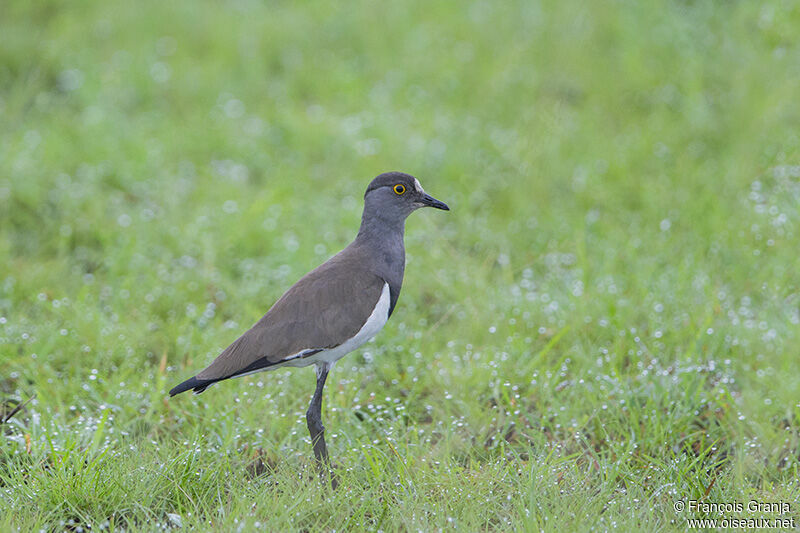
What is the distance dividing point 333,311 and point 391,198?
788 millimetres

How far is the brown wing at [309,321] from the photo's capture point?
436 centimetres

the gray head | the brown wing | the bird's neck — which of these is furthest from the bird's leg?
the gray head

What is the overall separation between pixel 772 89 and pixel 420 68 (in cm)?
377

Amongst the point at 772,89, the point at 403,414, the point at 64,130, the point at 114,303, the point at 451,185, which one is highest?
the point at 64,130

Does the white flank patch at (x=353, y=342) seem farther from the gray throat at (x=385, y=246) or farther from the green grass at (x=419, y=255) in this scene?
the green grass at (x=419, y=255)

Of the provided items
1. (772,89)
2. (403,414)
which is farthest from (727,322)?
(772,89)

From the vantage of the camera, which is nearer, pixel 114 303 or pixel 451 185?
pixel 114 303

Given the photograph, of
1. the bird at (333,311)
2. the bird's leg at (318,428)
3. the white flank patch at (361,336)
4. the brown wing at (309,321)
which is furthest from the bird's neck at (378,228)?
the bird's leg at (318,428)

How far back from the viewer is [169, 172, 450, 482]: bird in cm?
438

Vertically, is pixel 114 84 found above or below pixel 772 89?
above

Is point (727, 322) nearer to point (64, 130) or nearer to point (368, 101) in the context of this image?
point (368, 101)

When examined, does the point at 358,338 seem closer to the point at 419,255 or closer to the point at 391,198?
the point at 391,198

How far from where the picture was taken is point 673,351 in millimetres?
5844

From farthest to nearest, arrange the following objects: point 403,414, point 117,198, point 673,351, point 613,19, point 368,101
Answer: point 613,19 → point 368,101 → point 117,198 → point 673,351 → point 403,414
